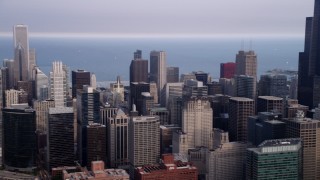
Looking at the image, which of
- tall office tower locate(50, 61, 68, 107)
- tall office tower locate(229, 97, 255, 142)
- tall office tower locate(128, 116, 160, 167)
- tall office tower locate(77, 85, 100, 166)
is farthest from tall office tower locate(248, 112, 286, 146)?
tall office tower locate(50, 61, 68, 107)

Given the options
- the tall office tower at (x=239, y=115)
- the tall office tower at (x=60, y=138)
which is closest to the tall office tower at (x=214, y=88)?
the tall office tower at (x=239, y=115)

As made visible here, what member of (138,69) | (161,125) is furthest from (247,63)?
(161,125)

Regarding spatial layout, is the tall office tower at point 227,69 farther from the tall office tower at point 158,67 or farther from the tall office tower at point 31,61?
the tall office tower at point 31,61

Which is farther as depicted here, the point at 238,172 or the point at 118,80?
the point at 118,80

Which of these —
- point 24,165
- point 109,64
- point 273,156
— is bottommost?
point 24,165

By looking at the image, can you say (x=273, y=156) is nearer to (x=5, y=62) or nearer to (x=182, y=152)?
(x=182, y=152)

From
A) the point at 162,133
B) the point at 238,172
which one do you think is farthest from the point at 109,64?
the point at 238,172
